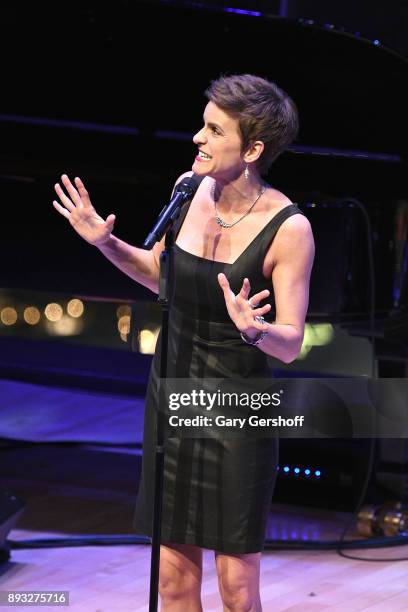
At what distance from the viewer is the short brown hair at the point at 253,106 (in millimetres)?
2354

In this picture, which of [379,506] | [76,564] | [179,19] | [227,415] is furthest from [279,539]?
[179,19]

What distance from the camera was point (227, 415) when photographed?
243 cm

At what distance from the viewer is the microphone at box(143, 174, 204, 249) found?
228 cm

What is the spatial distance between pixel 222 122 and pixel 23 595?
1.75 metres

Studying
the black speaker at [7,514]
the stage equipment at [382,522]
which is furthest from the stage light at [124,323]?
the stage equipment at [382,522]

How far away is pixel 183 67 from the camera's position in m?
5.11

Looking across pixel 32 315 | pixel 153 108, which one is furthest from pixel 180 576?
pixel 153 108

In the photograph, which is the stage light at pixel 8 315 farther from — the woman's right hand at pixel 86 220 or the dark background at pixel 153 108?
the woman's right hand at pixel 86 220

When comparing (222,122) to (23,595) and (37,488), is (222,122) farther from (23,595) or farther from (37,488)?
(37,488)

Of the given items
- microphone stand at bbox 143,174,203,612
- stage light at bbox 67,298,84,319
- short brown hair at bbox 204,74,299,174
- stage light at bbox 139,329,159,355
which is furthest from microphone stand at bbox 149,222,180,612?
stage light at bbox 67,298,84,319

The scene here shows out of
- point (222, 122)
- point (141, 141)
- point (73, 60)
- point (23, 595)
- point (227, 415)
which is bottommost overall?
point (23, 595)

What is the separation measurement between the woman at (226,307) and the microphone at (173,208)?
0.05 metres

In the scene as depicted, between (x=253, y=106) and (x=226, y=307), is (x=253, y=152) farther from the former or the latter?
(x=226, y=307)

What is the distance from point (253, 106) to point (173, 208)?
0.27 metres
